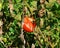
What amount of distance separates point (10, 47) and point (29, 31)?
0.26m

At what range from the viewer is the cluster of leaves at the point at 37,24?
7.92 feet

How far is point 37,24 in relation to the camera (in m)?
2.45

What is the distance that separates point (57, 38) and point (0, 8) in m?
0.65

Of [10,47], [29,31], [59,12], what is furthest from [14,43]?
[59,12]

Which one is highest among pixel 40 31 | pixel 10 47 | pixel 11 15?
pixel 11 15

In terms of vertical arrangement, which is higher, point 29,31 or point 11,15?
point 11,15

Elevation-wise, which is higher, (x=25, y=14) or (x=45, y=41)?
(x=25, y=14)

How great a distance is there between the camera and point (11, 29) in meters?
2.44

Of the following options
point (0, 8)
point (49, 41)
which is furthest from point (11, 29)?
point (49, 41)

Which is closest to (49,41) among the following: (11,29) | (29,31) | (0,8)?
(29,31)

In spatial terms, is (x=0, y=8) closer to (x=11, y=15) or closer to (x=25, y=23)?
(x=11, y=15)

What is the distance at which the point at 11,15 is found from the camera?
2428 millimetres

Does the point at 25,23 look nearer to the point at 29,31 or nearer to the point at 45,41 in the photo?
the point at 29,31

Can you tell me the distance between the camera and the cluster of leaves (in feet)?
7.92
